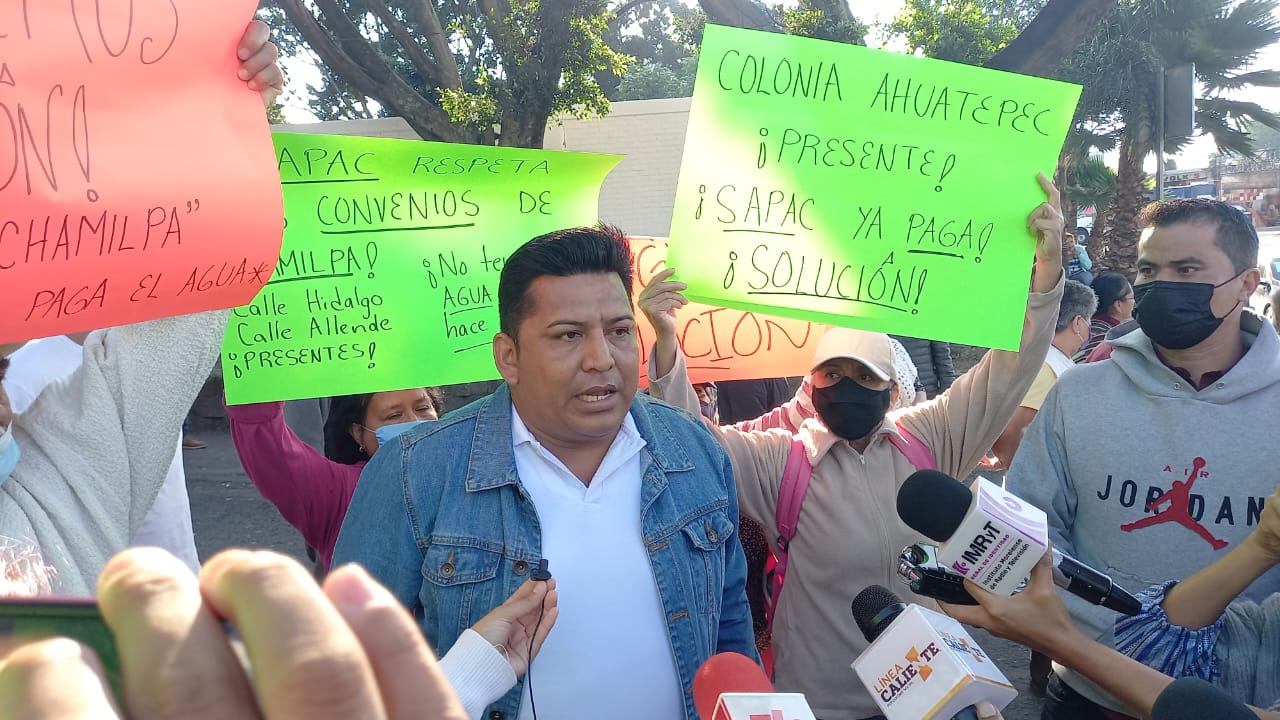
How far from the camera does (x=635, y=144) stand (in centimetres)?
1380

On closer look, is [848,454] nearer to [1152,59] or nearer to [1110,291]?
[1110,291]

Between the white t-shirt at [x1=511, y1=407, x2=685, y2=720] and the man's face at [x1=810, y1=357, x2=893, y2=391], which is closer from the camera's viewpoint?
the white t-shirt at [x1=511, y1=407, x2=685, y2=720]

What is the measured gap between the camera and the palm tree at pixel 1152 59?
15.7 metres

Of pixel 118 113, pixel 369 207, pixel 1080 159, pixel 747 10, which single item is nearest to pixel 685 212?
pixel 369 207

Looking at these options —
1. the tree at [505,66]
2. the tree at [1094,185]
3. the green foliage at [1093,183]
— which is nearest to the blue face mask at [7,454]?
the tree at [505,66]

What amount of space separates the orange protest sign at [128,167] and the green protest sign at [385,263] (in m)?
0.76

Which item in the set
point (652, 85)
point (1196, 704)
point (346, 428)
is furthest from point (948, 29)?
point (652, 85)

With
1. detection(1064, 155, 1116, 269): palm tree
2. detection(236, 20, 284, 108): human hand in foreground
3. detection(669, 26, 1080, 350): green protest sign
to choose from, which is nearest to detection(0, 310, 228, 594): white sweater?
detection(236, 20, 284, 108): human hand in foreground

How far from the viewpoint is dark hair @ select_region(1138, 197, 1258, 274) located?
251 centimetres

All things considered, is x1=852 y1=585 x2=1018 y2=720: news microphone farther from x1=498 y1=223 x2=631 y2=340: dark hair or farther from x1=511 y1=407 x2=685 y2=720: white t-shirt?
x1=498 y1=223 x2=631 y2=340: dark hair

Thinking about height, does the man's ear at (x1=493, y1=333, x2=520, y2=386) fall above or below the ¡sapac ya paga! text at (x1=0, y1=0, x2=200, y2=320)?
below

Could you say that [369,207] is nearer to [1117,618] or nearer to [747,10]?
[1117,618]

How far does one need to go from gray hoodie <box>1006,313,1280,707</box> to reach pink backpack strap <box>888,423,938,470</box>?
0.83 ft

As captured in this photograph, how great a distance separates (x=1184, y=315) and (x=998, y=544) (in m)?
1.28
